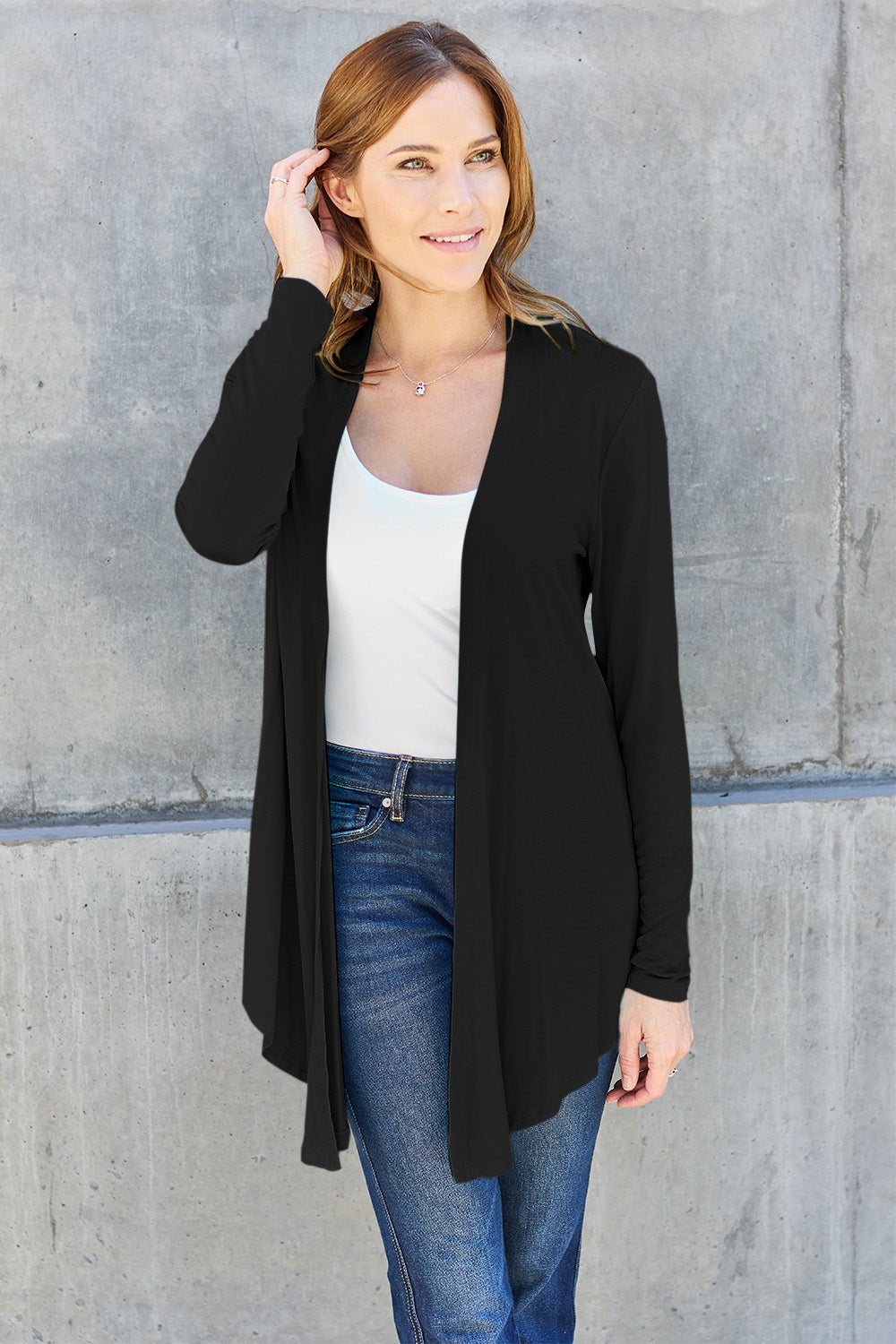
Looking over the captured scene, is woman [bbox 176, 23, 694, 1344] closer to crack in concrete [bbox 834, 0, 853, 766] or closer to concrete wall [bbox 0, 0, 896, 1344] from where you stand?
concrete wall [bbox 0, 0, 896, 1344]

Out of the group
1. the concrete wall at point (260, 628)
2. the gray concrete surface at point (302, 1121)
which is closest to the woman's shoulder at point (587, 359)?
the concrete wall at point (260, 628)

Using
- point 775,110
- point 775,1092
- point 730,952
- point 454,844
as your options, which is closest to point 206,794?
point 454,844

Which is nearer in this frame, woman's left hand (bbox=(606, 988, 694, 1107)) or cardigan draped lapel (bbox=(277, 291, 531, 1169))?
cardigan draped lapel (bbox=(277, 291, 531, 1169))

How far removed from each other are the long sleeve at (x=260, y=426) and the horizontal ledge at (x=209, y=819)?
3.33 feet

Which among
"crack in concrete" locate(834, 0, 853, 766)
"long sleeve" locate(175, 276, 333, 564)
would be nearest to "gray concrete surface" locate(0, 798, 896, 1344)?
"crack in concrete" locate(834, 0, 853, 766)

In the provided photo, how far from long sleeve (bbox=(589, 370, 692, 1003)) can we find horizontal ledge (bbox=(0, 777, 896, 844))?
34.3 inches

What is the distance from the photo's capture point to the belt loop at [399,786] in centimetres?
160

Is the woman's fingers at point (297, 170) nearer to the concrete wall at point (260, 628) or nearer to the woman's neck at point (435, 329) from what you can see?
the woman's neck at point (435, 329)

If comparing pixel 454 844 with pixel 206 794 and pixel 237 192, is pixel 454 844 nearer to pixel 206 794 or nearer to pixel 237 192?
pixel 206 794

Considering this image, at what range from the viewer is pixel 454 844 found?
1.58m

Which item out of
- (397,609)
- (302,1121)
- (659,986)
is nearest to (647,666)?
(397,609)

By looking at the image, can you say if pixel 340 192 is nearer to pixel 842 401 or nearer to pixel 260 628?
pixel 260 628

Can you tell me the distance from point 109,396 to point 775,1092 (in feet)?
7.17

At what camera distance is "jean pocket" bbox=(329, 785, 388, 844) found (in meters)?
1.62
